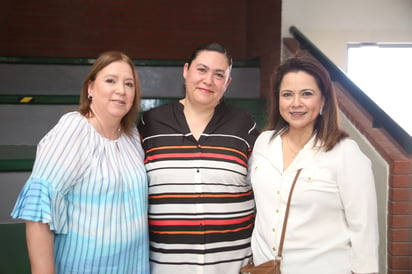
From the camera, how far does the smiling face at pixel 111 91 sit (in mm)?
1795

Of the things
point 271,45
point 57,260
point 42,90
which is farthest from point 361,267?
point 42,90

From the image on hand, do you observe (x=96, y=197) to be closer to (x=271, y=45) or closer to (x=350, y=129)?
(x=350, y=129)

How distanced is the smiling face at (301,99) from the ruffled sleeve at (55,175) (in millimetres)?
880

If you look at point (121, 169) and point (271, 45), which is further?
point (271, 45)

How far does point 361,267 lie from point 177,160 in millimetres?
930

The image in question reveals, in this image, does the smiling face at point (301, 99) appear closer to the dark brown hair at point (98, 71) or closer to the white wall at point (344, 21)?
the dark brown hair at point (98, 71)

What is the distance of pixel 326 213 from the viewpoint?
1678mm

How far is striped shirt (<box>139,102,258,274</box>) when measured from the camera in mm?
1945

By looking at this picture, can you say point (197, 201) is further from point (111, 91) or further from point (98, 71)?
point (98, 71)

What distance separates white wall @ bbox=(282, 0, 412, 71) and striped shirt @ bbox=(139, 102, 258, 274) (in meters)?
2.72

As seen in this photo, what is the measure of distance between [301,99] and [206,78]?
52 centimetres

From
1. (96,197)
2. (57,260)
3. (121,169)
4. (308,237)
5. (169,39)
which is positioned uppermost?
(169,39)

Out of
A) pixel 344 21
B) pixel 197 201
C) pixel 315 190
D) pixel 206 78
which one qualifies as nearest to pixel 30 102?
pixel 206 78

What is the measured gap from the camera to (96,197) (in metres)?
1.68
